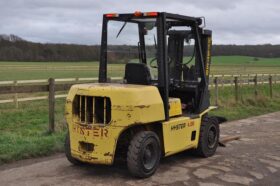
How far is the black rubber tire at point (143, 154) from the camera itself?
681 cm

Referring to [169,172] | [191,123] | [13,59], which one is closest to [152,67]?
[191,123]

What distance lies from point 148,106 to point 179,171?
1.30m

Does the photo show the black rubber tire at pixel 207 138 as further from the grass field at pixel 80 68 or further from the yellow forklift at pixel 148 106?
the grass field at pixel 80 68

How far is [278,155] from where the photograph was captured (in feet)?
29.0

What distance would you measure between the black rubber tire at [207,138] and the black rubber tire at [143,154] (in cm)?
144

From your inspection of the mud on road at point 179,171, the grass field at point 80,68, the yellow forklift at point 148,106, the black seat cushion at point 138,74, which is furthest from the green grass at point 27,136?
the grass field at point 80,68

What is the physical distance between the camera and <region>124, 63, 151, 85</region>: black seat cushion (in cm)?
749

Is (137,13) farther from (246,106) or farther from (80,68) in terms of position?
(80,68)

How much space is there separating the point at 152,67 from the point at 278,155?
3.07 m

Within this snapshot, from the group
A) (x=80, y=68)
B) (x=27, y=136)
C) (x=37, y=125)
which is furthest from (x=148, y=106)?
(x=80, y=68)

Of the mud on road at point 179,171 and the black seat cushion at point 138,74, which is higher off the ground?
the black seat cushion at point 138,74

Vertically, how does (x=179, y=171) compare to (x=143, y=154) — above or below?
below

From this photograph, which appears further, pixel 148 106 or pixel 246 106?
pixel 246 106

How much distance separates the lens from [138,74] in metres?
7.55
